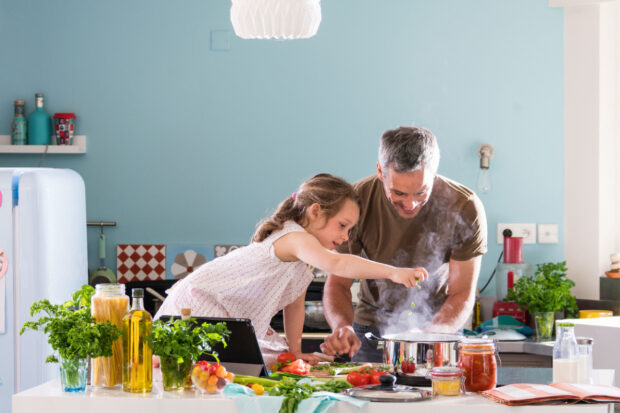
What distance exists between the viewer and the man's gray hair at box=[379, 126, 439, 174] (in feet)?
8.57

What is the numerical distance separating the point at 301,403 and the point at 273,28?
1.11m

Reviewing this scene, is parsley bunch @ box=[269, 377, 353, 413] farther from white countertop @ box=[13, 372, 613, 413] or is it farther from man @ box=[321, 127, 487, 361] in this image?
man @ box=[321, 127, 487, 361]

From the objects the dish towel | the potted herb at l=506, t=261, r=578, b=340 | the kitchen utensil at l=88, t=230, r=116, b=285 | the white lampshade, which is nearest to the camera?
the dish towel

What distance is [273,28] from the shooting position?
2.37m

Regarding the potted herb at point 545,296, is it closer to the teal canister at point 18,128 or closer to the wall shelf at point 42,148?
the wall shelf at point 42,148

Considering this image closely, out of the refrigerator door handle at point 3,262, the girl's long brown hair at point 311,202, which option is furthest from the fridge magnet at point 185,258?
the girl's long brown hair at point 311,202

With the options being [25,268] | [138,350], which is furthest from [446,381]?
[25,268]

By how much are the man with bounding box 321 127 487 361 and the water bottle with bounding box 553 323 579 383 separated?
0.73 metres

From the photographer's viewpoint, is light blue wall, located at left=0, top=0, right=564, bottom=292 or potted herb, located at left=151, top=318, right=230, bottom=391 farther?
light blue wall, located at left=0, top=0, right=564, bottom=292

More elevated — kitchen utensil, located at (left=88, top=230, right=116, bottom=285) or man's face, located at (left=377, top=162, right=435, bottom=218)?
man's face, located at (left=377, top=162, right=435, bottom=218)

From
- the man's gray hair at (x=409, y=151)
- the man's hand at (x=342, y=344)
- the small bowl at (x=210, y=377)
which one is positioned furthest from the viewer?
the man's gray hair at (x=409, y=151)

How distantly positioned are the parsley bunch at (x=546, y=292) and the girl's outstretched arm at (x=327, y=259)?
165 centimetres

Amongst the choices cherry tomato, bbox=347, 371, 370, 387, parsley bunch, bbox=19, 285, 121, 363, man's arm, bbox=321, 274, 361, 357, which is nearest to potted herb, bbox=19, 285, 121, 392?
parsley bunch, bbox=19, 285, 121, 363

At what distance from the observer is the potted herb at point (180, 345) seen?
6.24 feet
